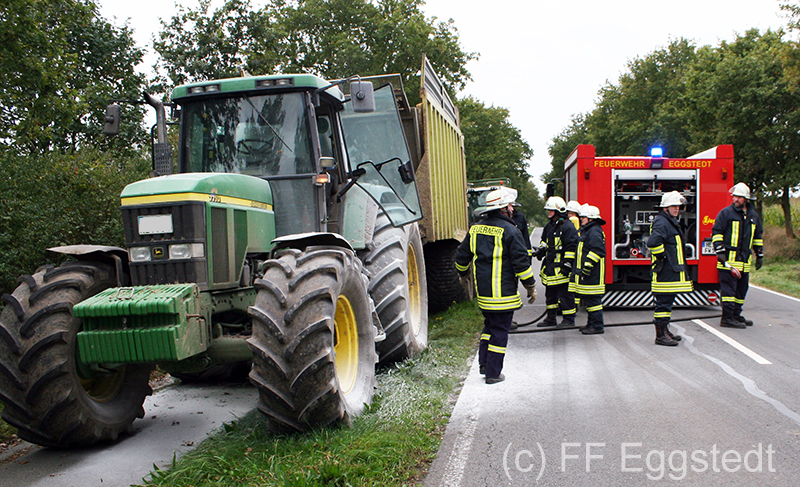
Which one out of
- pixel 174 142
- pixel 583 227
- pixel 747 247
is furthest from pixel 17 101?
pixel 747 247

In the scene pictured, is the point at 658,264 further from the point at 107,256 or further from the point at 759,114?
the point at 759,114

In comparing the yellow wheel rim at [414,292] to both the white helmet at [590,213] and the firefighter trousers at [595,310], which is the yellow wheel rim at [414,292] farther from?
the white helmet at [590,213]

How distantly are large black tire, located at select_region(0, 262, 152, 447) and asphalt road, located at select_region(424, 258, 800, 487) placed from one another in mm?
2556

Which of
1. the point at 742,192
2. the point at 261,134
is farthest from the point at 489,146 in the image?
the point at 261,134

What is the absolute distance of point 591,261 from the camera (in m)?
8.99

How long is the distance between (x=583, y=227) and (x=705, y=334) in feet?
7.13

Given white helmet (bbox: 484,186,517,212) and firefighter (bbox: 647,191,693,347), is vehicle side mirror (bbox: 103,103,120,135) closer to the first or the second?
white helmet (bbox: 484,186,517,212)

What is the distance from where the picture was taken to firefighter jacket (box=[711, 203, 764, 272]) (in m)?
9.15

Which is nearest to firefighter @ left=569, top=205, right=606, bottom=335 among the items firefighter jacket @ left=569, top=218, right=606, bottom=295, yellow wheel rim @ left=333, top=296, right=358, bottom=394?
firefighter jacket @ left=569, top=218, right=606, bottom=295

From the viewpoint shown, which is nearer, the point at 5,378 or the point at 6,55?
the point at 5,378

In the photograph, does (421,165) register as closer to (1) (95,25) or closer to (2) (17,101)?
(2) (17,101)

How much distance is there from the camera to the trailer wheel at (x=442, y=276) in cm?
1049

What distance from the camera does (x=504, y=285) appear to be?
6.32 meters

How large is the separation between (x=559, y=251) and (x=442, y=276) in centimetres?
211
